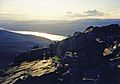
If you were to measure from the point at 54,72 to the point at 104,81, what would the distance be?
3305cm

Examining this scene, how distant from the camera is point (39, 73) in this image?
7815 inches

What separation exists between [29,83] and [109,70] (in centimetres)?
5022

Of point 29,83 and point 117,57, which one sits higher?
point 117,57

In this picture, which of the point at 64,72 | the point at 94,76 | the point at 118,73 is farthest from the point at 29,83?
the point at 118,73

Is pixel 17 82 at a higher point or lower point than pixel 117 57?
lower

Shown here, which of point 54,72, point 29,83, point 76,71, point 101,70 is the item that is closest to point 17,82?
point 29,83

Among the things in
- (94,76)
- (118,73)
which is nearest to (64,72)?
(94,76)

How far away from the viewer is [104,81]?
182m

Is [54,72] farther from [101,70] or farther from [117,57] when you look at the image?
[117,57]

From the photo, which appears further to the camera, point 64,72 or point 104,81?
point 64,72

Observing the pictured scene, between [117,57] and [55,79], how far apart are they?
42449 mm

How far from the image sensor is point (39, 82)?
7530 inches

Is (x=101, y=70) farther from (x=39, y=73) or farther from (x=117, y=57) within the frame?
(x=39, y=73)

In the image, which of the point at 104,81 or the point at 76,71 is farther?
the point at 76,71
